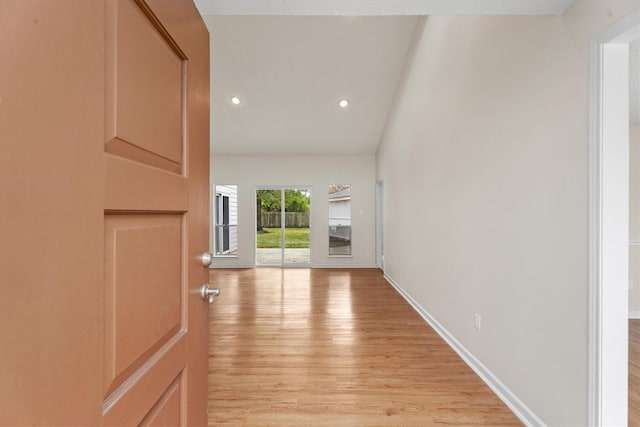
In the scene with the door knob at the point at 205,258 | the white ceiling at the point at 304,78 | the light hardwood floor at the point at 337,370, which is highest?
the white ceiling at the point at 304,78

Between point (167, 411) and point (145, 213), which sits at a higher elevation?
point (145, 213)

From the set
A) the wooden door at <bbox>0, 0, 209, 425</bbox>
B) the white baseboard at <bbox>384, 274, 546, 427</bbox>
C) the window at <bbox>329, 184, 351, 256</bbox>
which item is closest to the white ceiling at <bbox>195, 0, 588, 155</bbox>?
the window at <bbox>329, 184, 351, 256</bbox>

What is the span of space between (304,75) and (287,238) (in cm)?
351

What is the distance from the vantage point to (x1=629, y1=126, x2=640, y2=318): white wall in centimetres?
321

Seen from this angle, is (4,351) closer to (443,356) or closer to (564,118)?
(564,118)

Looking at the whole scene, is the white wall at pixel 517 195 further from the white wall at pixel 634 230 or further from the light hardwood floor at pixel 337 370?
the white wall at pixel 634 230

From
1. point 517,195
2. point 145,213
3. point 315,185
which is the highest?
point 315,185

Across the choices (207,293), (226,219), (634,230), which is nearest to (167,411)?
(207,293)

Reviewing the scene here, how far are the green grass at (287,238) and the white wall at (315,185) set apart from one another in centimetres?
18

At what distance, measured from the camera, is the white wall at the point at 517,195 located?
4.56 ft

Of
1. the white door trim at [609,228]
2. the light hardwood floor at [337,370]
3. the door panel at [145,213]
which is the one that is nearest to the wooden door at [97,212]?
the door panel at [145,213]

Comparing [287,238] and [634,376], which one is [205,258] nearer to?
[634,376]

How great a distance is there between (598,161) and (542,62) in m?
0.66

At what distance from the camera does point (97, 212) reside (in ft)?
1.57
